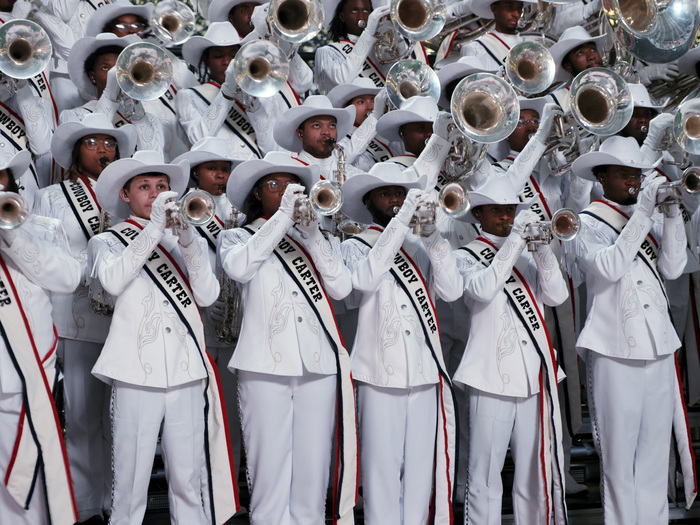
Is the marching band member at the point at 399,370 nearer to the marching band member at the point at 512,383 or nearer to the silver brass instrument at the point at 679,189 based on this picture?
the marching band member at the point at 512,383

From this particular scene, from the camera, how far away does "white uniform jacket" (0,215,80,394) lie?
4.65 metres

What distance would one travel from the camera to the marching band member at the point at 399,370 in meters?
5.23

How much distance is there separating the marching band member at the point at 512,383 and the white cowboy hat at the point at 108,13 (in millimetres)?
2405

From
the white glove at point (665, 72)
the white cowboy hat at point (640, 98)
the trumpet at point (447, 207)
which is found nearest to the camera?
the trumpet at point (447, 207)

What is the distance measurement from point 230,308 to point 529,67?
6.97ft

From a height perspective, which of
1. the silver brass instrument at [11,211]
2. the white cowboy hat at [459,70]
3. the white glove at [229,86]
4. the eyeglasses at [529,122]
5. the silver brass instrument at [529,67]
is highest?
the white cowboy hat at [459,70]

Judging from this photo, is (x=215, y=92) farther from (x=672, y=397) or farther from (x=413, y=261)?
(x=672, y=397)

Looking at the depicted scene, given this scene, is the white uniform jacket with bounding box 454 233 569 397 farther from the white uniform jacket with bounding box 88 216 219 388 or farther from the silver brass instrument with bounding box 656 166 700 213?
the white uniform jacket with bounding box 88 216 219 388

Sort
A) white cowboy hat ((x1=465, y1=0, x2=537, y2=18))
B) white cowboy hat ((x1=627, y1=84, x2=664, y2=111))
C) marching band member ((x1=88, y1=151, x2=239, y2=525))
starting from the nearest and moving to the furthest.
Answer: marching band member ((x1=88, y1=151, x2=239, y2=525))
white cowboy hat ((x1=627, y1=84, x2=664, y2=111))
white cowboy hat ((x1=465, y1=0, x2=537, y2=18))

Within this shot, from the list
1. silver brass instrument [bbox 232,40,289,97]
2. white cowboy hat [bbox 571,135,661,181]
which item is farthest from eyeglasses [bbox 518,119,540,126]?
silver brass instrument [bbox 232,40,289,97]

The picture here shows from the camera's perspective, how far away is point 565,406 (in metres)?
6.17

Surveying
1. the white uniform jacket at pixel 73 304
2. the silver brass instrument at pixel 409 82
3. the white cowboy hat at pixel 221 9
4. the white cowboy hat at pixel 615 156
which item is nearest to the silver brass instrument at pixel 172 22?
the white cowboy hat at pixel 221 9

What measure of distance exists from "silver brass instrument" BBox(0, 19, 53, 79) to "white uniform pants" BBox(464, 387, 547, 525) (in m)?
2.76

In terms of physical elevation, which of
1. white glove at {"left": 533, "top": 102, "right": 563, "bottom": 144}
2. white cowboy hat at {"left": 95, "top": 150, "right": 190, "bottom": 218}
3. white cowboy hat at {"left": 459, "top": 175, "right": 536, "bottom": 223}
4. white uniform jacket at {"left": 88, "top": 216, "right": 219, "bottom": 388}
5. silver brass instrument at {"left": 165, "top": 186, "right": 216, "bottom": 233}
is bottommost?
white uniform jacket at {"left": 88, "top": 216, "right": 219, "bottom": 388}
